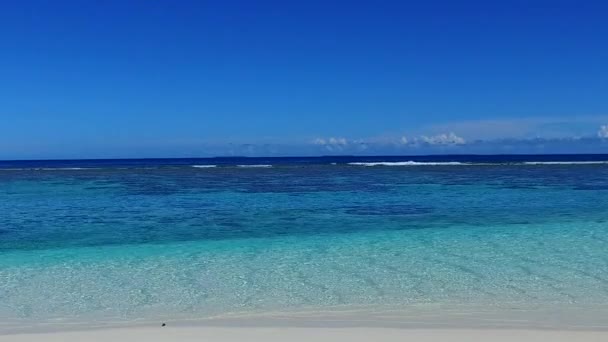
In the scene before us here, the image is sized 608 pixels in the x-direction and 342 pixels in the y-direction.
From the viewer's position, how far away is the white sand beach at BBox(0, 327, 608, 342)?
534cm

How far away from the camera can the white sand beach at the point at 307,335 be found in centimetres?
534

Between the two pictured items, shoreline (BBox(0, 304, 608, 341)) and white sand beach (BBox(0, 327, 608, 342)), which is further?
shoreline (BBox(0, 304, 608, 341))

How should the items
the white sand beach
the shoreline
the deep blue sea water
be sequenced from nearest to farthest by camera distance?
the white sand beach, the shoreline, the deep blue sea water

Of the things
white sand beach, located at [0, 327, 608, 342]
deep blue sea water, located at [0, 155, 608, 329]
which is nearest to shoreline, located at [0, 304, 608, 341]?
white sand beach, located at [0, 327, 608, 342]

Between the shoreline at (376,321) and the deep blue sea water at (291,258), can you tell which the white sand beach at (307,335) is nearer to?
the shoreline at (376,321)

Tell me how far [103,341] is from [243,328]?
1400mm

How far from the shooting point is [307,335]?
18.1 feet

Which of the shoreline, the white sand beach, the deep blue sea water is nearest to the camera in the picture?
the white sand beach

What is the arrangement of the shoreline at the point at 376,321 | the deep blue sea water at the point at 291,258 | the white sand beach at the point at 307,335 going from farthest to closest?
the deep blue sea water at the point at 291,258, the shoreline at the point at 376,321, the white sand beach at the point at 307,335

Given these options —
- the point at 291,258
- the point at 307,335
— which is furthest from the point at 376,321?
the point at 291,258

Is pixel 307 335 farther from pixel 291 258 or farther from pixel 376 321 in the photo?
pixel 291 258

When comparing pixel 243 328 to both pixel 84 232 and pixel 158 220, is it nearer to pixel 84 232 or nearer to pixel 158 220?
pixel 84 232

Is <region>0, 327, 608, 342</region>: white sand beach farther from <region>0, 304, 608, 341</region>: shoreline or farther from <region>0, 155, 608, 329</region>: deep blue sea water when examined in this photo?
<region>0, 155, 608, 329</region>: deep blue sea water

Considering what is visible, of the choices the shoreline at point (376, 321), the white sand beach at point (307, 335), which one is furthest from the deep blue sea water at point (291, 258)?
the white sand beach at point (307, 335)
